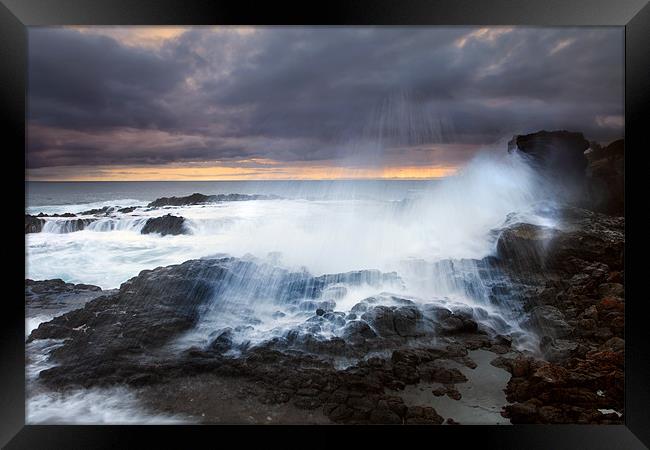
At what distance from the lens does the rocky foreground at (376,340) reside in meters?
2.64

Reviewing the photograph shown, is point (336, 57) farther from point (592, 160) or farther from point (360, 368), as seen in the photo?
point (360, 368)

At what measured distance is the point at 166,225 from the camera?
350cm

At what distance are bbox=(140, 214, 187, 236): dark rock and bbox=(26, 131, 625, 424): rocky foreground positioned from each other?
36 cm

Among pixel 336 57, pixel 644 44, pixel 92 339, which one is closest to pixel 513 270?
pixel 644 44

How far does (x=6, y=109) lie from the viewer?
234 cm

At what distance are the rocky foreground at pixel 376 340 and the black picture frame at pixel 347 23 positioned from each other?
7.0 inches

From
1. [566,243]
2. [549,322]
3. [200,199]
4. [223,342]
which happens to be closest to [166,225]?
[200,199]

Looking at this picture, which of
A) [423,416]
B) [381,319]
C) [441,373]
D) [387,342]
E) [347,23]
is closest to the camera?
[347,23]

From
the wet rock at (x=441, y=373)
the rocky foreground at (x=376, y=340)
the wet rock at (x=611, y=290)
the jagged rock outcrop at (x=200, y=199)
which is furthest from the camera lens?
the jagged rock outcrop at (x=200, y=199)

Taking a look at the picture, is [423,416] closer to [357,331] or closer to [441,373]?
[441,373]

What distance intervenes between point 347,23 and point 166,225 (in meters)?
2.46

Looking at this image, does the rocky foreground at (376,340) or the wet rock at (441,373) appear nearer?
the rocky foreground at (376,340)

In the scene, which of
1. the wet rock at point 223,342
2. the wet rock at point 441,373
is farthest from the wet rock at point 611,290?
the wet rock at point 223,342

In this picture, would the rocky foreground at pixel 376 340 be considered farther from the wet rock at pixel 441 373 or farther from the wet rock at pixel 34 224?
the wet rock at pixel 34 224
